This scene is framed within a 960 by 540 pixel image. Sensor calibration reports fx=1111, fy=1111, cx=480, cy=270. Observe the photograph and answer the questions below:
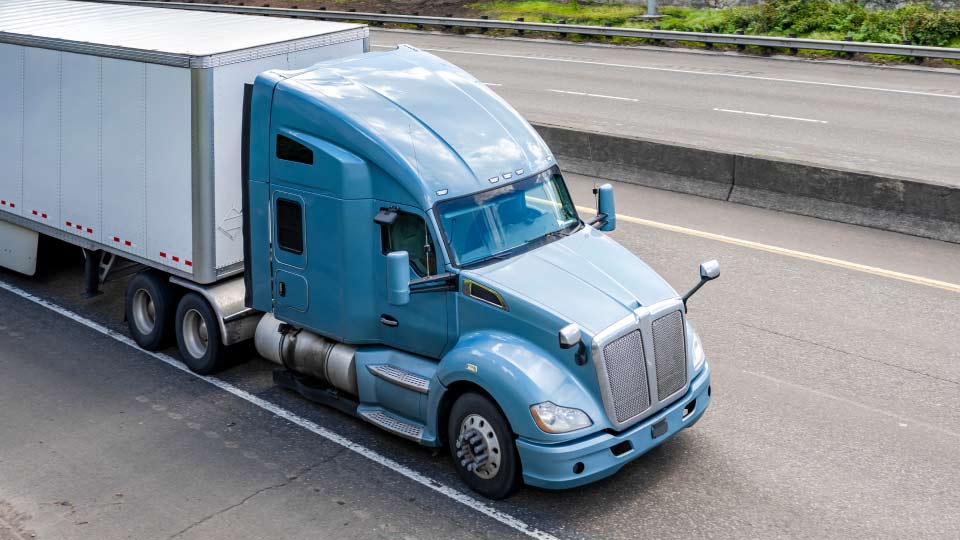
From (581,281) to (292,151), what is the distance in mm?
2860

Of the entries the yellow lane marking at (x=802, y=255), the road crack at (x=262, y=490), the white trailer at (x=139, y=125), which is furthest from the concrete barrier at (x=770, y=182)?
the road crack at (x=262, y=490)

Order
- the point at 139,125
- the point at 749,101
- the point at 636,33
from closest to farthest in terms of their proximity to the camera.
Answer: the point at 139,125 → the point at 749,101 → the point at 636,33

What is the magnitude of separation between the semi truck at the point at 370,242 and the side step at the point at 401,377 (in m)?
0.02

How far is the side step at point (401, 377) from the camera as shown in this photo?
356 inches

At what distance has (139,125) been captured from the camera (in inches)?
429

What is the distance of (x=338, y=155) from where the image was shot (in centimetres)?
934

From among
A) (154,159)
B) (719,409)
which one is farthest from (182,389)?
(719,409)

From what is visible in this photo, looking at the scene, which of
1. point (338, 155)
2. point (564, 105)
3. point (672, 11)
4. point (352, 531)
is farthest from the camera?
point (672, 11)

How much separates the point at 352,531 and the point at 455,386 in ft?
4.49

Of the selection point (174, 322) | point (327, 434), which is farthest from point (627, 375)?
point (174, 322)

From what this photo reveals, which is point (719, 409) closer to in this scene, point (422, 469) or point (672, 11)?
point (422, 469)

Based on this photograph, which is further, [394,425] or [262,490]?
[394,425]

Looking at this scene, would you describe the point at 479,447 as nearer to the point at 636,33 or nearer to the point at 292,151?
the point at 292,151

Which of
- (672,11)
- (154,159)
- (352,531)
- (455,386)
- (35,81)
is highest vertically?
(672,11)
